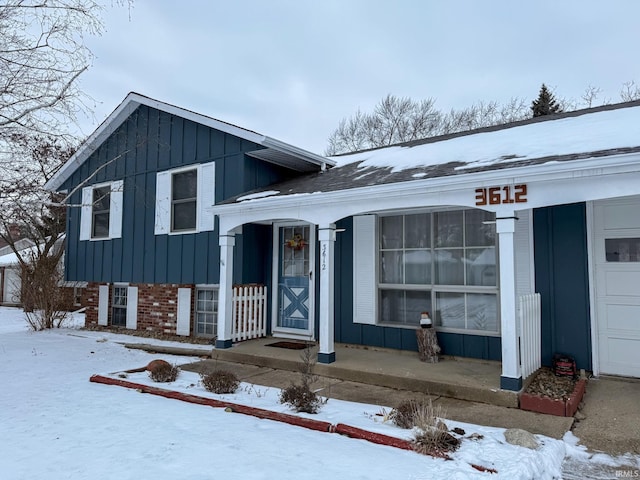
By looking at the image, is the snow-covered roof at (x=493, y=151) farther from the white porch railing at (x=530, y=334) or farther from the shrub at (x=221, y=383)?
the shrub at (x=221, y=383)

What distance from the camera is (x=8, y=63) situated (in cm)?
653

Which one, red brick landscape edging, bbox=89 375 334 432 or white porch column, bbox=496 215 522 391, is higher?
white porch column, bbox=496 215 522 391

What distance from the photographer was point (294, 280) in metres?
8.51

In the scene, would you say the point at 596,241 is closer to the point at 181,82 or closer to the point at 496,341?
the point at 496,341

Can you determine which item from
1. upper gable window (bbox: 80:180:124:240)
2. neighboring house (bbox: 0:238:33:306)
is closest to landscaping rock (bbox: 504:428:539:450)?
upper gable window (bbox: 80:180:124:240)

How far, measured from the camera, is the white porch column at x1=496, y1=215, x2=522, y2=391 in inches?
188

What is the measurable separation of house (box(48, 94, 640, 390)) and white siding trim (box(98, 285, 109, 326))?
0.04 meters

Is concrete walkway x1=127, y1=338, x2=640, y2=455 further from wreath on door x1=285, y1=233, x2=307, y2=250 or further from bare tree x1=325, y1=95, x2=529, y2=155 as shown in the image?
bare tree x1=325, y1=95, x2=529, y2=155

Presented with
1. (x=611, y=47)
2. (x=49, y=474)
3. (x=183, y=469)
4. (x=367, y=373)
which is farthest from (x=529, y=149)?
(x=611, y=47)

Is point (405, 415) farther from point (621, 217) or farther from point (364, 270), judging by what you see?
point (621, 217)

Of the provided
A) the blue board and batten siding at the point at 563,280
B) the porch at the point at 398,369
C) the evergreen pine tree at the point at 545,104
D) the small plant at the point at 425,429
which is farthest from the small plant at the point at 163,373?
the evergreen pine tree at the point at 545,104

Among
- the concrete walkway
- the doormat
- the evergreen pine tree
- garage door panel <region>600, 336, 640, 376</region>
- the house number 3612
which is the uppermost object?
the evergreen pine tree

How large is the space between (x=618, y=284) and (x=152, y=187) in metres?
9.14

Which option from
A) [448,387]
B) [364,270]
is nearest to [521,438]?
[448,387]
